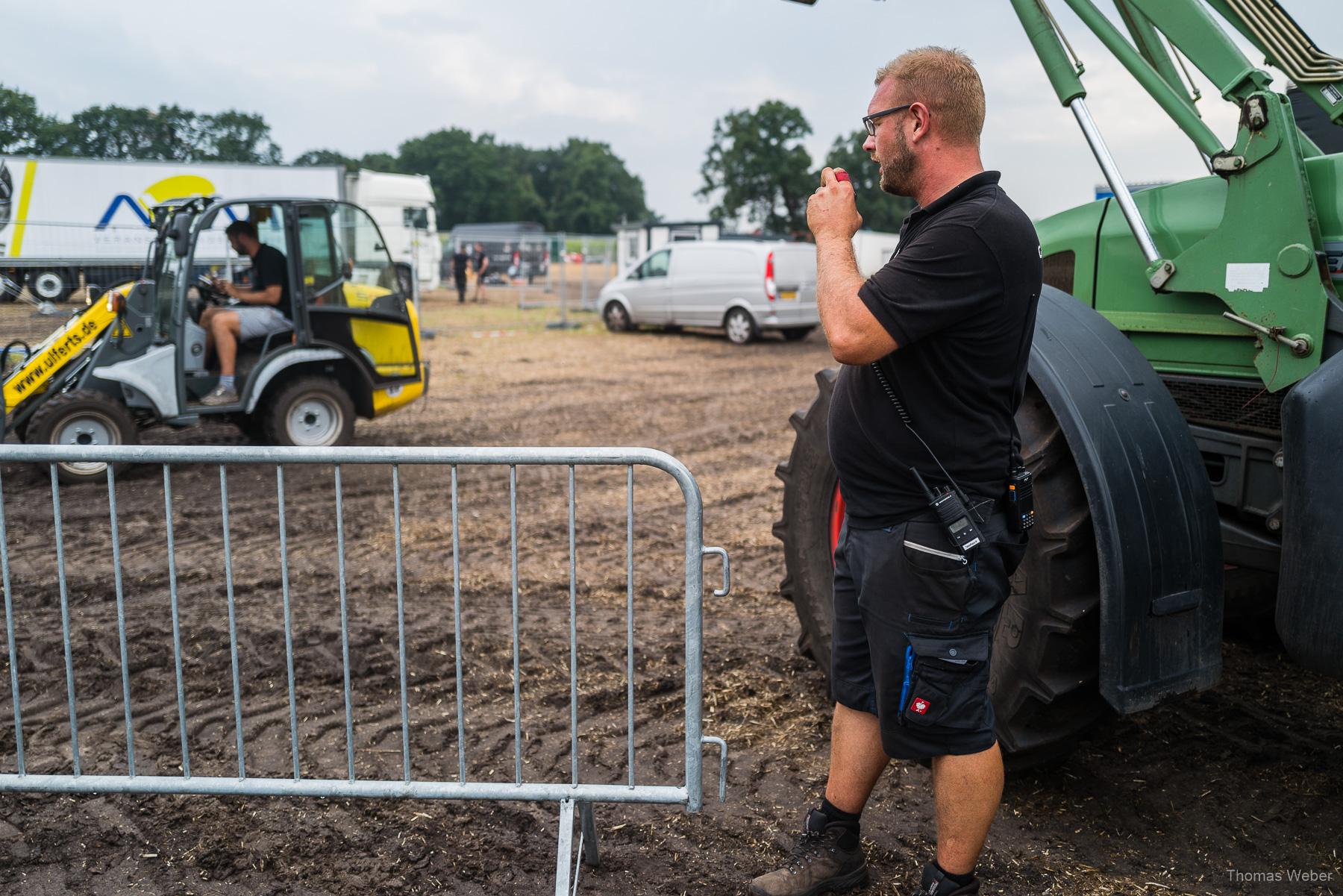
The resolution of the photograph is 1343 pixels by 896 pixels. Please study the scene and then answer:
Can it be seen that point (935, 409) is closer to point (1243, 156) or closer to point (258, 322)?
point (1243, 156)

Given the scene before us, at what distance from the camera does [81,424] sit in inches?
299

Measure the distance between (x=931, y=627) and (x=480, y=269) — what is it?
29.3 m

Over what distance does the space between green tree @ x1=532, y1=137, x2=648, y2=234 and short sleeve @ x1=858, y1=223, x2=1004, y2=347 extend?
338 ft

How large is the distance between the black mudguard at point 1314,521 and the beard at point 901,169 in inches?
42.5

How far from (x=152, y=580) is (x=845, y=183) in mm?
4746

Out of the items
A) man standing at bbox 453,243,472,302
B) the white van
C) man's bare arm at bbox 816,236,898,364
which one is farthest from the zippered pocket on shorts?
man standing at bbox 453,243,472,302

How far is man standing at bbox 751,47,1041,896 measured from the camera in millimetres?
2268

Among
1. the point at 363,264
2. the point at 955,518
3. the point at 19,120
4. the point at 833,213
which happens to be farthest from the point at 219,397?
the point at 19,120

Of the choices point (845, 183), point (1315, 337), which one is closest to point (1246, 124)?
point (1315, 337)

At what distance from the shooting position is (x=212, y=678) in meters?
4.34

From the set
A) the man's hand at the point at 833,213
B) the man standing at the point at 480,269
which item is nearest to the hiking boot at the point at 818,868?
the man's hand at the point at 833,213

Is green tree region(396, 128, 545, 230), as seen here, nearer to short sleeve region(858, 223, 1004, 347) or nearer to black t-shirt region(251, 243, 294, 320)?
black t-shirt region(251, 243, 294, 320)

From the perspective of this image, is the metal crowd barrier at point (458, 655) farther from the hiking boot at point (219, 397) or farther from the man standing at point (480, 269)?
the man standing at point (480, 269)

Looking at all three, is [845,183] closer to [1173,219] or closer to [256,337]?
[1173,219]
